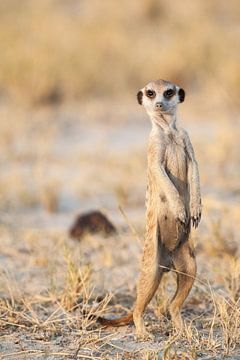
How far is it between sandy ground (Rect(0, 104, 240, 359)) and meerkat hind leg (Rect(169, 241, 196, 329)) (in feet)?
0.35

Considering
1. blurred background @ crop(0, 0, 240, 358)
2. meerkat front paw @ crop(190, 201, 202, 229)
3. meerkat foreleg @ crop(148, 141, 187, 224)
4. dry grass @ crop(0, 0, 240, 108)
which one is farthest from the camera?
dry grass @ crop(0, 0, 240, 108)

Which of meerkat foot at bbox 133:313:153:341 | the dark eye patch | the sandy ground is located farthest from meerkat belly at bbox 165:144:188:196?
meerkat foot at bbox 133:313:153:341

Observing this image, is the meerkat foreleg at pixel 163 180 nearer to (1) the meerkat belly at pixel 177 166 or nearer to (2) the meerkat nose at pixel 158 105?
(1) the meerkat belly at pixel 177 166

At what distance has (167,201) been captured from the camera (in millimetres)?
3398

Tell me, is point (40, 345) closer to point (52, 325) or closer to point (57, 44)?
point (52, 325)

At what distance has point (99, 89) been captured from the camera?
11.1m

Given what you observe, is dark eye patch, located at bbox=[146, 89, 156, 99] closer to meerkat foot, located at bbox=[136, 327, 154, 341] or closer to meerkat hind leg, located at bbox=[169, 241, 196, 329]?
meerkat hind leg, located at bbox=[169, 241, 196, 329]

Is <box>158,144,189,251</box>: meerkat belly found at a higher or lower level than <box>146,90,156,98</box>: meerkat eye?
lower

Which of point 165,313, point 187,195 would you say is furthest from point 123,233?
point 187,195

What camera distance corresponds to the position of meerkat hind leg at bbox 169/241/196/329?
3.47 metres

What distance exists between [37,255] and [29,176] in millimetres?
2297

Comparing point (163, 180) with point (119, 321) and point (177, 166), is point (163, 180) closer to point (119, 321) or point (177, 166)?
point (177, 166)

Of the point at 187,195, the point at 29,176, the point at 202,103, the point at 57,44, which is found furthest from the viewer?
the point at 57,44

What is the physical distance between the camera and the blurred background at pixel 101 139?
15.9 feet
